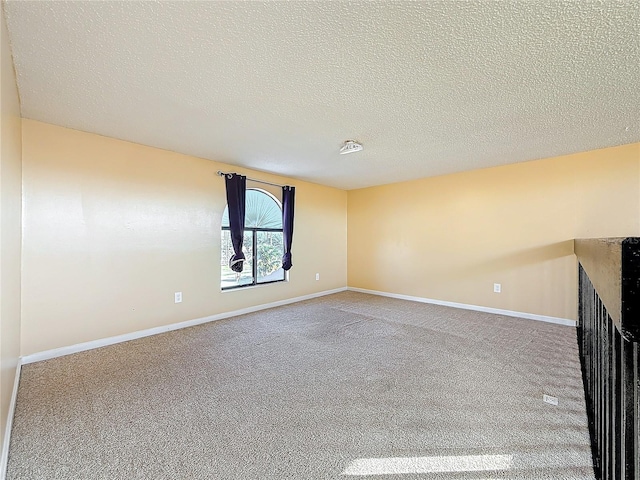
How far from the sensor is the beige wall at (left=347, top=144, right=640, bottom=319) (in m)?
3.28

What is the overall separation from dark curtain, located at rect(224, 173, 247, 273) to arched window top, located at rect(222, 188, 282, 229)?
0.20 m

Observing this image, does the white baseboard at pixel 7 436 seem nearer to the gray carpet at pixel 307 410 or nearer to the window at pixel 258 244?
the gray carpet at pixel 307 410

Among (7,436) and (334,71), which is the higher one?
(334,71)

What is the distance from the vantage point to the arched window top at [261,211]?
4.23 m

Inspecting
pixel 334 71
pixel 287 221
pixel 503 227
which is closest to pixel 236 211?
pixel 287 221

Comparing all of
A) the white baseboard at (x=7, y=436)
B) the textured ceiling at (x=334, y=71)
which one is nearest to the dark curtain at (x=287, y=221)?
the textured ceiling at (x=334, y=71)

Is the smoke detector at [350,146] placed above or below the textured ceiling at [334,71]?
below

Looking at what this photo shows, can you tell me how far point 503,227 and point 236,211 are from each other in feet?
12.0

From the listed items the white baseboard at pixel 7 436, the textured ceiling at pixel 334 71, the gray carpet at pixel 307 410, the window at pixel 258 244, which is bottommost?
the gray carpet at pixel 307 410

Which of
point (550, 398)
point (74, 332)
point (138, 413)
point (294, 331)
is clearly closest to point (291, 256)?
point (294, 331)

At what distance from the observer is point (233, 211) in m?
3.80

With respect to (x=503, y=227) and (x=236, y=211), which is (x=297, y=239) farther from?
(x=503, y=227)

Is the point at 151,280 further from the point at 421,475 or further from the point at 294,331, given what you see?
the point at 421,475

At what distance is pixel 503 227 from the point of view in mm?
3945
